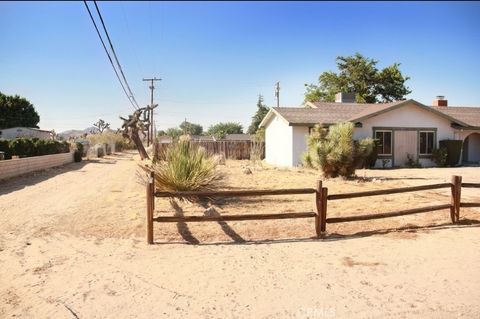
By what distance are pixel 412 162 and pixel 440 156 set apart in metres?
1.63

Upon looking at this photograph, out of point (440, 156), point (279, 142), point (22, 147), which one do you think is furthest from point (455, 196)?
point (22, 147)

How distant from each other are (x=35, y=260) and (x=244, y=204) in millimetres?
4969

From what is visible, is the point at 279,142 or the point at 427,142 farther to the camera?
the point at 279,142

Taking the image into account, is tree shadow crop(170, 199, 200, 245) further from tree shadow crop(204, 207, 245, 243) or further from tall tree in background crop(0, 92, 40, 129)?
tall tree in background crop(0, 92, 40, 129)

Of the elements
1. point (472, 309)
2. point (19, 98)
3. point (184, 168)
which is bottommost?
point (472, 309)

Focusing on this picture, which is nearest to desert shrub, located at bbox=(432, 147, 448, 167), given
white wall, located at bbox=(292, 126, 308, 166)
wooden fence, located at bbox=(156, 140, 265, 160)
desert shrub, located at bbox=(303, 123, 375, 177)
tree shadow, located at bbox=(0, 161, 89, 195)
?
white wall, located at bbox=(292, 126, 308, 166)

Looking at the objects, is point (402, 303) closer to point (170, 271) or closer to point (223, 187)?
point (170, 271)

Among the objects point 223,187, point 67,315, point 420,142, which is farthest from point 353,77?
point 67,315

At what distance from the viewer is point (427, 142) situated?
22.6 meters

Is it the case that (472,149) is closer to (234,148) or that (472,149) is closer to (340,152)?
(340,152)

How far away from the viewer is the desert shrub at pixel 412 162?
21953 mm

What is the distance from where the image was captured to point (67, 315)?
151 inches

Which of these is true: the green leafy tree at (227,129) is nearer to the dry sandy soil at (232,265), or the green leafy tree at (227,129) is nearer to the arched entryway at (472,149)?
the arched entryway at (472,149)

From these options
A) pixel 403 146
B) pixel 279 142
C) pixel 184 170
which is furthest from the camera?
pixel 279 142
